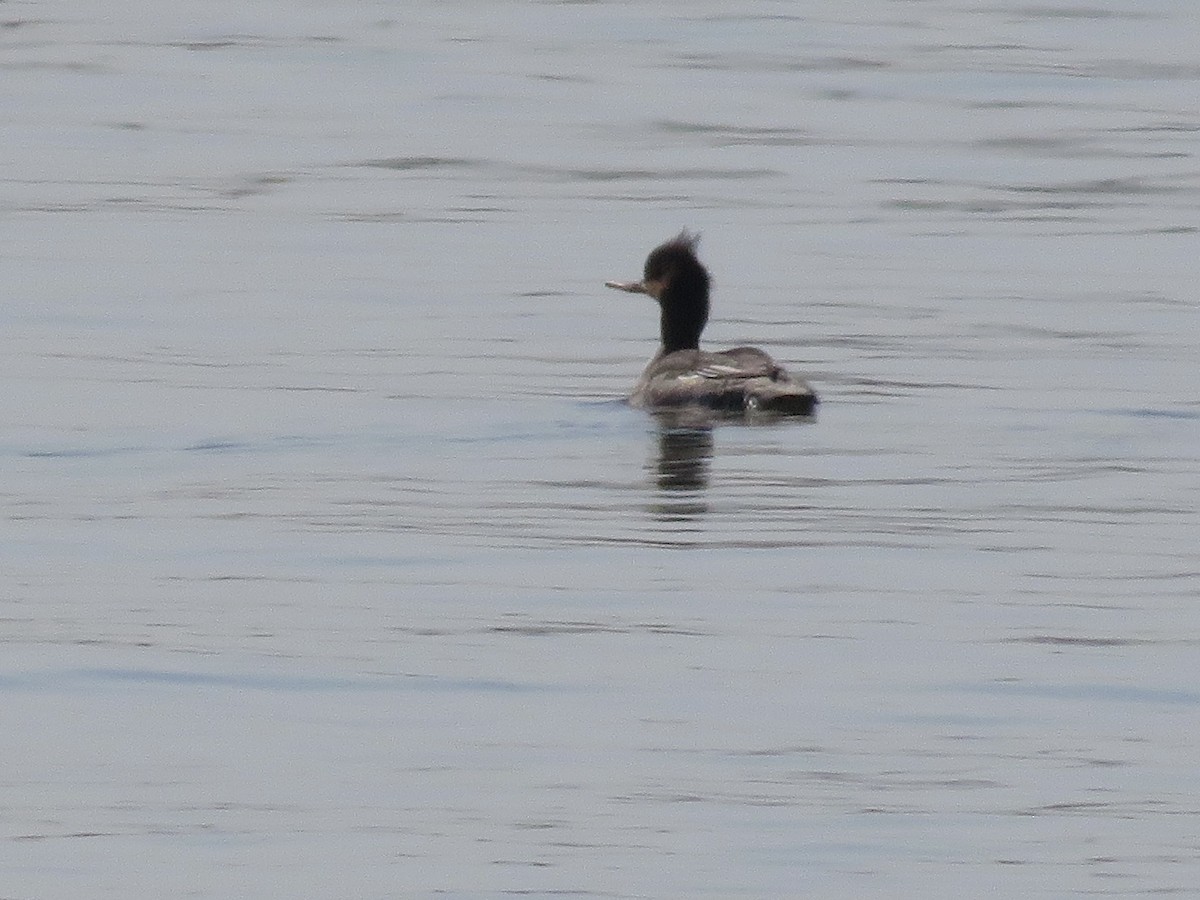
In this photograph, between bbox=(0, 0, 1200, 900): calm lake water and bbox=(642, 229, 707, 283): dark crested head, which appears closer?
bbox=(0, 0, 1200, 900): calm lake water

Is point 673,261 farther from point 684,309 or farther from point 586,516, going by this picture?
point 586,516

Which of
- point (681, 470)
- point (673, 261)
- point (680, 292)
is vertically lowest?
point (681, 470)

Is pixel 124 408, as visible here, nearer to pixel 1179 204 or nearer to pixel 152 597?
pixel 152 597

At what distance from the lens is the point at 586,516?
13.6m

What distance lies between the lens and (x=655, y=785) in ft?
30.8

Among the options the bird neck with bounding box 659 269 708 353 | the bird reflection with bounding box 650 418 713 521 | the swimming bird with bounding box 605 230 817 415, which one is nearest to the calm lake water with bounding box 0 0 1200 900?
the bird reflection with bounding box 650 418 713 521

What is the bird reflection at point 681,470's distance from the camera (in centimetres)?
1378

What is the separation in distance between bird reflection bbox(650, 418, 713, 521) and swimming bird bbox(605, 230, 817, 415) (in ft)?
0.70

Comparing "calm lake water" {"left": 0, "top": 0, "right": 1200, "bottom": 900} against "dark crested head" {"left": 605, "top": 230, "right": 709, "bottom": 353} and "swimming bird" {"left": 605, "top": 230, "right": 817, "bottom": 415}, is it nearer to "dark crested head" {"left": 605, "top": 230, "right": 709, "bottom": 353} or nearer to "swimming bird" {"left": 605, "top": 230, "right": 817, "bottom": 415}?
"swimming bird" {"left": 605, "top": 230, "right": 817, "bottom": 415}

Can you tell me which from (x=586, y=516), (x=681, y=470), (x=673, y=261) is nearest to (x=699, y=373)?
(x=681, y=470)

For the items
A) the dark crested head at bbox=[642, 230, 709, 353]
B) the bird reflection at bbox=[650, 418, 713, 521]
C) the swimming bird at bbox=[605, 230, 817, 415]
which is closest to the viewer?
the bird reflection at bbox=[650, 418, 713, 521]

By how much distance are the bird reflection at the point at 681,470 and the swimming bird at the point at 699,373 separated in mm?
214

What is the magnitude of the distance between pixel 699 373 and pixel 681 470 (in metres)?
1.55

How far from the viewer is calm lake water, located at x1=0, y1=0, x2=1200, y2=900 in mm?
9070
